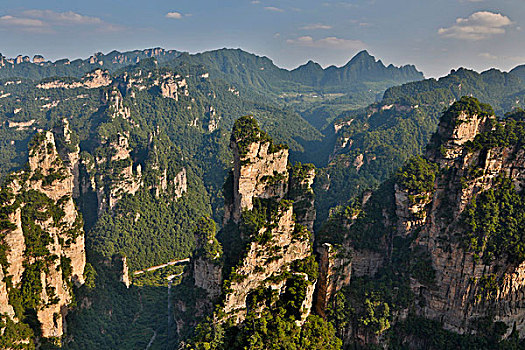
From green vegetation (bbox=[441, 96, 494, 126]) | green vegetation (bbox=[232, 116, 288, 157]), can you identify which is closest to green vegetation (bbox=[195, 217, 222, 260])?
green vegetation (bbox=[232, 116, 288, 157])

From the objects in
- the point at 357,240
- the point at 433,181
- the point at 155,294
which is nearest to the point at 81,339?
the point at 155,294

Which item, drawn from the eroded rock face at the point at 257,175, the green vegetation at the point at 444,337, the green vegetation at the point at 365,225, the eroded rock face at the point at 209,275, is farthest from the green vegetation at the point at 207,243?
the green vegetation at the point at 444,337

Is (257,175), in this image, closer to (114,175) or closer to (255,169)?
(255,169)

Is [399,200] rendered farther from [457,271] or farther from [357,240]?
[457,271]

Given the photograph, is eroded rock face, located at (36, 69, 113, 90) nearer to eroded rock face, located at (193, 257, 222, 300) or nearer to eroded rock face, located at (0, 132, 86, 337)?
eroded rock face, located at (0, 132, 86, 337)

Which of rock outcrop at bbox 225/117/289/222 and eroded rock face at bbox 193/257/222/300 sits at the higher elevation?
rock outcrop at bbox 225/117/289/222
